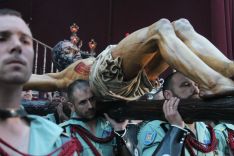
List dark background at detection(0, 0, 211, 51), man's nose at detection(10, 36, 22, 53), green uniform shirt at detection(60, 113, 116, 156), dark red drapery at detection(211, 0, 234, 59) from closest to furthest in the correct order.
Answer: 1. man's nose at detection(10, 36, 22, 53)
2. green uniform shirt at detection(60, 113, 116, 156)
3. dark red drapery at detection(211, 0, 234, 59)
4. dark background at detection(0, 0, 211, 51)

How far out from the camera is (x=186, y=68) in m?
2.51

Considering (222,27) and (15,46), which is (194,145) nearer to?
(15,46)

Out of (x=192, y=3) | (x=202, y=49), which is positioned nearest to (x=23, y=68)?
(x=202, y=49)

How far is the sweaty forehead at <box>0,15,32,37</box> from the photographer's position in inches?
57.8

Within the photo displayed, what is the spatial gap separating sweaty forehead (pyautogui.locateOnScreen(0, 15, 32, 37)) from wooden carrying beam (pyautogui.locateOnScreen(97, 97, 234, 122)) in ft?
3.89

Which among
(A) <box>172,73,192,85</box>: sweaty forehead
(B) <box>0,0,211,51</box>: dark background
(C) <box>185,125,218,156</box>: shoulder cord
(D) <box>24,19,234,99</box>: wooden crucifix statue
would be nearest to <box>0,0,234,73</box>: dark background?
(B) <box>0,0,211,51</box>: dark background

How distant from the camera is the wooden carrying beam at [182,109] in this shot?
7.67ft

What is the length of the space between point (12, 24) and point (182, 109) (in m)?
1.26

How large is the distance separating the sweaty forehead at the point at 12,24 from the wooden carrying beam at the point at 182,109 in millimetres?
1186

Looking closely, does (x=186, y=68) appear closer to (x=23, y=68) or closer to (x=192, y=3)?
(x=23, y=68)

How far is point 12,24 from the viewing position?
4.86 ft

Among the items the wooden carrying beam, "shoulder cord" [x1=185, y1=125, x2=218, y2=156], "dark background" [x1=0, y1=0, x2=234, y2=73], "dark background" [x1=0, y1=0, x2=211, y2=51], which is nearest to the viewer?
the wooden carrying beam

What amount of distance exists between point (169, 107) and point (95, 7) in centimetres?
539

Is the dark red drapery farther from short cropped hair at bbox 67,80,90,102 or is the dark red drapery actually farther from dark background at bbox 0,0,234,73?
short cropped hair at bbox 67,80,90,102
